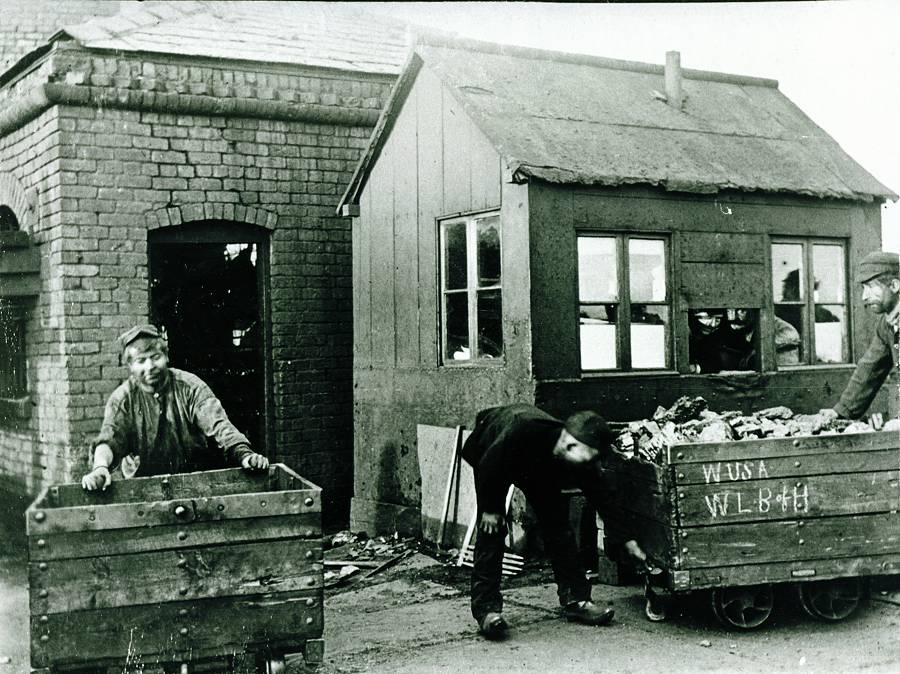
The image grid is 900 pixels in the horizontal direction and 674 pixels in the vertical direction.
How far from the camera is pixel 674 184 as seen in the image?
27.1 feet

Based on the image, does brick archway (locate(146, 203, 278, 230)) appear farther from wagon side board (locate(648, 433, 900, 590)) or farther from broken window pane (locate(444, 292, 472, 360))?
wagon side board (locate(648, 433, 900, 590))

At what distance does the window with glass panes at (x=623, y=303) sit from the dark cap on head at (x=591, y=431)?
262cm

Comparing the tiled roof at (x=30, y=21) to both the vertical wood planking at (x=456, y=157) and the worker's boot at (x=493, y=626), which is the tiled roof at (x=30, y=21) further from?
the worker's boot at (x=493, y=626)

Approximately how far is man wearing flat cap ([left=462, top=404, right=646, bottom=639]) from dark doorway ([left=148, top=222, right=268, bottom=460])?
4.56 metres

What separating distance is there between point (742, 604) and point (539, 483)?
141 centimetres

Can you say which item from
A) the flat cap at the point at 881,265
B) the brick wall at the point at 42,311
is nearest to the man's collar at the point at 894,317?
the flat cap at the point at 881,265

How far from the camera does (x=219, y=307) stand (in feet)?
32.7

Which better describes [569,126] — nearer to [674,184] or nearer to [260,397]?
[674,184]

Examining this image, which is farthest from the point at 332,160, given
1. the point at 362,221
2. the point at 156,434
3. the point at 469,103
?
the point at 156,434

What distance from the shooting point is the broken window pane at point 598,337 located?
8141mm

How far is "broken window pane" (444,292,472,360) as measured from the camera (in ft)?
28.4

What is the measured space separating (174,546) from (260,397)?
219 inches

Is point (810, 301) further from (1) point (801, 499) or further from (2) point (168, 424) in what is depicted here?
(2) point (168, 424)

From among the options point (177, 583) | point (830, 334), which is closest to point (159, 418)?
point (177, 583)
